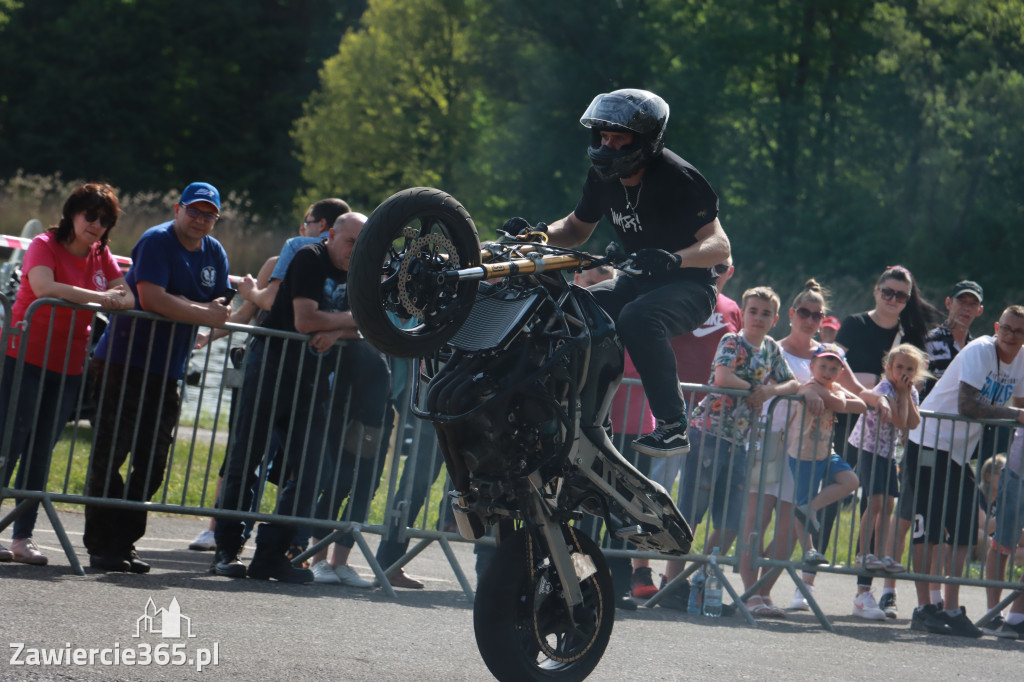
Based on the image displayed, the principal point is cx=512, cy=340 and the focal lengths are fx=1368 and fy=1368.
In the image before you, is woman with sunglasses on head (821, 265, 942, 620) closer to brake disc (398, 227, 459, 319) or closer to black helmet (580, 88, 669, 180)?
black helmet (580, 88, 669, 180)

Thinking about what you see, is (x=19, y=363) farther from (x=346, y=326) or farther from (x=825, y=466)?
(x=825, y=466)

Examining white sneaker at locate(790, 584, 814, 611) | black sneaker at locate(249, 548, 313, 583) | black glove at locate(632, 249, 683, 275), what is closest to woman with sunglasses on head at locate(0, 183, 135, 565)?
black sneaker at locate(249, 548, 313, 583)

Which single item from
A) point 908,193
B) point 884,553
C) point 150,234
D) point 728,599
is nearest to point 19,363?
point 150,234

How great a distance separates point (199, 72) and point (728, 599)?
155ft

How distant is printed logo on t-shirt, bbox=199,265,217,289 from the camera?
7.70m

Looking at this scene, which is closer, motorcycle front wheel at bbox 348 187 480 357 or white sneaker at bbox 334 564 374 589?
motorcycle front wheel at bbox 348 187 480 357

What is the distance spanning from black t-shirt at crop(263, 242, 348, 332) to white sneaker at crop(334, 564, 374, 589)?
1440mm

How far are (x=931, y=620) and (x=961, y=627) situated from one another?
181 millimetres

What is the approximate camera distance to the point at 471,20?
44562mm

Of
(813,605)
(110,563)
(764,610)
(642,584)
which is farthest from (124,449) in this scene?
(813,605)

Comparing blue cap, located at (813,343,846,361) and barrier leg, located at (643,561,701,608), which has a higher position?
blue cap, located at (813,343,846,361)

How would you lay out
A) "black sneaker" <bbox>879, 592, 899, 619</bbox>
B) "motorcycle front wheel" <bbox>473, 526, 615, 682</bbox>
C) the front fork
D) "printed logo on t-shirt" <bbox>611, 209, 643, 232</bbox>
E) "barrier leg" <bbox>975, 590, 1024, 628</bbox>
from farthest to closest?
"black sneaker" <bbox>879, 592, 899, 619</bbox>, "barrier leg" <bbox>975, 590, 1024, 628</bbox>, "printed logo on t-shirt" <bbox>611, 209, 643, 232</bbox>, the front fork, "motorcycle front wheel" <bbox>473, 526, 615, 682</bbox>

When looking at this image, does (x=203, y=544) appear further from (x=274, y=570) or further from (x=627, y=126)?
(x=627, y=126)

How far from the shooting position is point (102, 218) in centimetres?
755
